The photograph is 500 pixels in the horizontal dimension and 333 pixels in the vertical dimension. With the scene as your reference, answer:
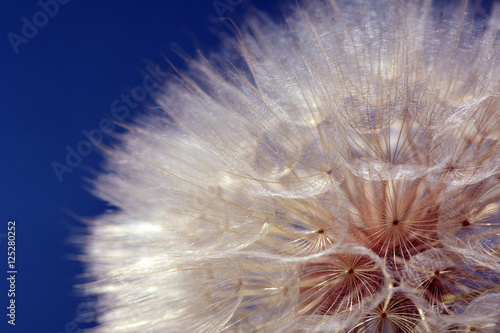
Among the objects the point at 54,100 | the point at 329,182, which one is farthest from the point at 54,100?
the point at 329,182

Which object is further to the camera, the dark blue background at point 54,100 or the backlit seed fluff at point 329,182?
the dark blue background at point 54,100

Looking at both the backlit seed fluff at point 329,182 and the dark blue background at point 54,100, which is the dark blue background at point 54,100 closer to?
the dark blue background at point 54,100

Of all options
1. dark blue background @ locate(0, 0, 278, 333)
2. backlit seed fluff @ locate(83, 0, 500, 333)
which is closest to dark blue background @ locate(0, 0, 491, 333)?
dark blue background @ locate(0, 0, 278, 333)

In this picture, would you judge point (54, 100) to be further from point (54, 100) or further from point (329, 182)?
point (329, 182)

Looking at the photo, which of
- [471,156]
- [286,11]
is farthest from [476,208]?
[286,11]

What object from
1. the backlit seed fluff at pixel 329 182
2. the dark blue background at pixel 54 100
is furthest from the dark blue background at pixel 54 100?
the backlit seed fluff at pixel 329 182

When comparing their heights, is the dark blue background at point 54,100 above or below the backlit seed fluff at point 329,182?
above
